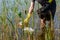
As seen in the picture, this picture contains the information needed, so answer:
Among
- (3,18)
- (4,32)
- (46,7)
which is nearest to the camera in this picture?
(3,18)

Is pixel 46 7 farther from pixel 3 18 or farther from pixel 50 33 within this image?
pixel 50 33

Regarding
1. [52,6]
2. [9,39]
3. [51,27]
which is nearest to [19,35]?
[9,39]

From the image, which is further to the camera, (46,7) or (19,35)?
(46,7)

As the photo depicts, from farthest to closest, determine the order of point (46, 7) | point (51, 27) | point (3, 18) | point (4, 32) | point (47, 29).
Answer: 1. point (46, 7)
2. point (4, 32)
3. point (3, 18)
4. point (47, 29)
5. point (51, 27)

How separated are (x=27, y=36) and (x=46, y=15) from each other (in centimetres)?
97

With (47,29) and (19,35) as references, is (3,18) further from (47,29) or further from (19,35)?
(47,29)

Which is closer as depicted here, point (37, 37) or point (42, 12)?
point (37, 37)

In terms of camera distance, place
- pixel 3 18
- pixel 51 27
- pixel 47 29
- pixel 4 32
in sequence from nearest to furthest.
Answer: pixel 51 27 → pixel 47 29 → pixel 3 18 → pixel 4 32

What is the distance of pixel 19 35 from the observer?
2.80 metres

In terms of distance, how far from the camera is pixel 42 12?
11.3ft

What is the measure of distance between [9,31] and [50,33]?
89 centimetres

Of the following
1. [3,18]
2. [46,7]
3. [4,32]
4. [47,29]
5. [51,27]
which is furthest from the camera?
[46,7]

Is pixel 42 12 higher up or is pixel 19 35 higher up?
pixel 42 12

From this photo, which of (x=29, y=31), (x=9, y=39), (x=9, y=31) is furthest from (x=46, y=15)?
(x=29, y=31)
